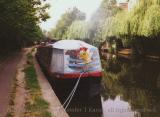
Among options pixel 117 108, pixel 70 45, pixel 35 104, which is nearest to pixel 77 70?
pixel 70 45

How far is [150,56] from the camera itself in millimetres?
34219

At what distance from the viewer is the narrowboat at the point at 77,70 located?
575 inches

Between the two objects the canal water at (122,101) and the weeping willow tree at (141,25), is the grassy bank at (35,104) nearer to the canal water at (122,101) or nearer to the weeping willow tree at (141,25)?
the canal water at (122,101)

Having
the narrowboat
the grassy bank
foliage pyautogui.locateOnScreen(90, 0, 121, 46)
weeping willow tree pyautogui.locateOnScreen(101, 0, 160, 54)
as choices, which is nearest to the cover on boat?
the narrowboat

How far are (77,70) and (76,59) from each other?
56 centimetres

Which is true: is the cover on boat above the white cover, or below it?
below

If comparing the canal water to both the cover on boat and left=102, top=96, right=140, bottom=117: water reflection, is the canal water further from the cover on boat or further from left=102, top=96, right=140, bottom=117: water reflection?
the cover on boat

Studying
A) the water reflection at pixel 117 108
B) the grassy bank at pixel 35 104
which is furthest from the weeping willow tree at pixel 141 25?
the grassy bank at pixel 35 104

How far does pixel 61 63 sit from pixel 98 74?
1.77 metres

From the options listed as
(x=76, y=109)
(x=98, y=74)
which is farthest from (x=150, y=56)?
(x=76, y=109)

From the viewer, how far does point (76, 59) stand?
15039 millimetres

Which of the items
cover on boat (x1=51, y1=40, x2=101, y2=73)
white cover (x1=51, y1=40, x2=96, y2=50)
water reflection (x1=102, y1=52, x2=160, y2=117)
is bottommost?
water reflection (x1=102, y1=52, x2=160, y2=117)

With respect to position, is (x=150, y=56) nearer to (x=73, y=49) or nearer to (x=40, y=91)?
(x=73, y=49)

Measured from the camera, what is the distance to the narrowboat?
1460 centimetres
